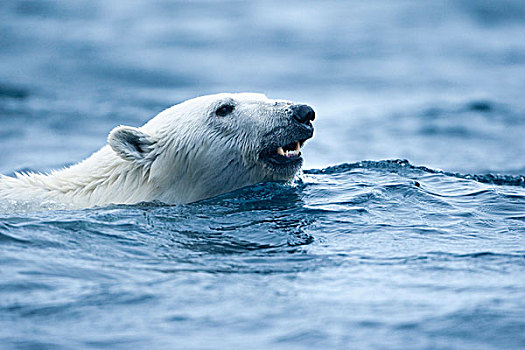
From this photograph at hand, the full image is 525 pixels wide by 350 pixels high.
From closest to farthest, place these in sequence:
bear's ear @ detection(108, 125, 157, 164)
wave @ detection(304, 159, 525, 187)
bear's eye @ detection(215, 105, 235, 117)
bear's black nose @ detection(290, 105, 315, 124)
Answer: bear's ear @ detection(108, 125, 157, 164), bear's black nose @ detection(290, 105, 315, 124), bear's eye @ detection(215, 105, 235, 117), wave @ detection(304, 159, 525, 187)

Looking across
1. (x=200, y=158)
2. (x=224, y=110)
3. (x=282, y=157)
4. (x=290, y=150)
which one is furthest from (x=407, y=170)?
(x=200, y=158)

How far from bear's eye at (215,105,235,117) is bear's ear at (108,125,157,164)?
2.27 ft

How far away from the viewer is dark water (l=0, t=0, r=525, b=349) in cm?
436

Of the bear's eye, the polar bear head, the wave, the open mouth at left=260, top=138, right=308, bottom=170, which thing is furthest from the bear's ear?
the wave

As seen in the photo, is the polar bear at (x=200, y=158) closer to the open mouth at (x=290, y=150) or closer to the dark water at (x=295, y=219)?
the open mouth at (x=290, y=150)

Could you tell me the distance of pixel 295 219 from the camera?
6867 millimetres

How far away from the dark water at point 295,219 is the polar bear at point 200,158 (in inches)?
9.3

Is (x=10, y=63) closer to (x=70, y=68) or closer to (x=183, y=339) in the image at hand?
(x=70, y=68)

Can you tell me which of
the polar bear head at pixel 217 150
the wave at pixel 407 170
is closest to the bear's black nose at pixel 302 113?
the polar bear head at pixel 217 150

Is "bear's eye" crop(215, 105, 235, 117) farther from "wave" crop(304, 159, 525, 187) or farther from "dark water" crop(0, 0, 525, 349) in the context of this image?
"wave" crop(304, 159, 525, 187)

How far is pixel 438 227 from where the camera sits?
6.60 meters

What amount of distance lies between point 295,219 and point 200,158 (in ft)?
3.82

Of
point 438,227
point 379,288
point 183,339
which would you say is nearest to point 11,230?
point 183,339

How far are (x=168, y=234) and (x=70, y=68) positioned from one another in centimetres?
1202
